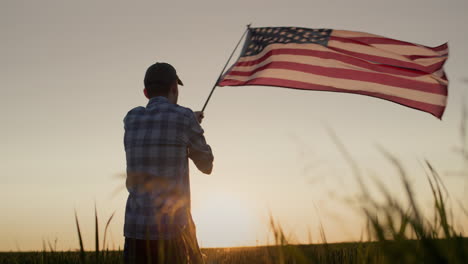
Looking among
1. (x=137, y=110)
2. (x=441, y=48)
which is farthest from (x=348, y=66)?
(x=137, y=110)

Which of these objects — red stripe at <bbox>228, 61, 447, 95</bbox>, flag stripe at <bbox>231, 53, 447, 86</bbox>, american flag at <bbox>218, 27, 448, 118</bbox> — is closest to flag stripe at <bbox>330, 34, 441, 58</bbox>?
american flag at <bbox>218, 27, 448, 118</bbox>

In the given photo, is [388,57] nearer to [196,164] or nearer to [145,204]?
[196,164]

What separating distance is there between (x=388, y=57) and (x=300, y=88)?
1153 mm

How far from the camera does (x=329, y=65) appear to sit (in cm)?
591

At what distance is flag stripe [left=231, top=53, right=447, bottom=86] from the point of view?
5.56 meters

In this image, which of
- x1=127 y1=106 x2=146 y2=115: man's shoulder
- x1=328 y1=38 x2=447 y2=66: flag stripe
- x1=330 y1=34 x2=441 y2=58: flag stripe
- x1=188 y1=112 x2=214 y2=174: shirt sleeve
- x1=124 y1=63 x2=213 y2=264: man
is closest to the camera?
x1=124 y1=63 x2=213 y2=264: man

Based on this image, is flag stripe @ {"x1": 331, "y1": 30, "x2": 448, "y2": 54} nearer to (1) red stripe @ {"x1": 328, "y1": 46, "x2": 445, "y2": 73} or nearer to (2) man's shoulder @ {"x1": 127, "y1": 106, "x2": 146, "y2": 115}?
(1) red stripe @ {"x1": 328, "y1": 46, "x2": 445, "y2": 73}

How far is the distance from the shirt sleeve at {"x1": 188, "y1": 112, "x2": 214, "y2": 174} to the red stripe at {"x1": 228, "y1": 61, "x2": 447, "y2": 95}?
252cm

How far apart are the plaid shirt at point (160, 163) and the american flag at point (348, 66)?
2.36m

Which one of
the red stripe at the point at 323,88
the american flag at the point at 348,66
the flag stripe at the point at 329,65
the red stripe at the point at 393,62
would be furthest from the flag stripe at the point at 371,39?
the red stripe at the point at 323,88

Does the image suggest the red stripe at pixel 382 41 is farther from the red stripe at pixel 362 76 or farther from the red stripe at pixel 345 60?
the red stripe at pixel 362 76

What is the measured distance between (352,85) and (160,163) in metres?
3.02

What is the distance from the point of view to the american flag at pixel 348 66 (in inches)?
218

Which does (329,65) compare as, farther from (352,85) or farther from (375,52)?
(375,52)
